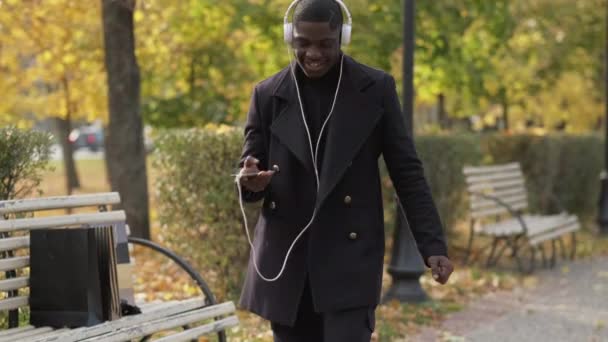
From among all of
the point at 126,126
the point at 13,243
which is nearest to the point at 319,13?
the point at 13,243

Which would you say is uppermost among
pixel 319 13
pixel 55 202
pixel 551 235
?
pixel 319 13

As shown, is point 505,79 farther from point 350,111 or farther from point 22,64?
point 350,111

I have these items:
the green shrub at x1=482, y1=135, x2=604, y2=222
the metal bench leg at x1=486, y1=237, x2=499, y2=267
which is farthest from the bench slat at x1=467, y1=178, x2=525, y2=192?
the green shrub at x1=482, y1=135, x2=604, y2=222

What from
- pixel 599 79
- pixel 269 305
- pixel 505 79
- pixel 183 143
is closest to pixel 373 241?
pixel 269 305

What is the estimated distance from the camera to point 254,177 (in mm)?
3080

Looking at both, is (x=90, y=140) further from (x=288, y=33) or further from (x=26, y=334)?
(x=288, y=33)

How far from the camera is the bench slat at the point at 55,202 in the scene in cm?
409

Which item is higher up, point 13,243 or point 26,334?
point 13,243

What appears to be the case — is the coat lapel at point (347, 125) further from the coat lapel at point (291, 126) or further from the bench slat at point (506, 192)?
the bench slat at point (506, 192)

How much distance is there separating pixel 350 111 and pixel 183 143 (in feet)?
11.7

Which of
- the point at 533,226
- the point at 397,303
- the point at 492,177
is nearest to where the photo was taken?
the point at 397,303

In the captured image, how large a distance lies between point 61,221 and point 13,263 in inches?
11.9

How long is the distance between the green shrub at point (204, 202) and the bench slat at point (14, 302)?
2495 mm

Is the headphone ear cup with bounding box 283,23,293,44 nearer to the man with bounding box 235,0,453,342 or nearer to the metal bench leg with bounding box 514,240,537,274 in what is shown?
the man with bounding box 235,0,453,342
